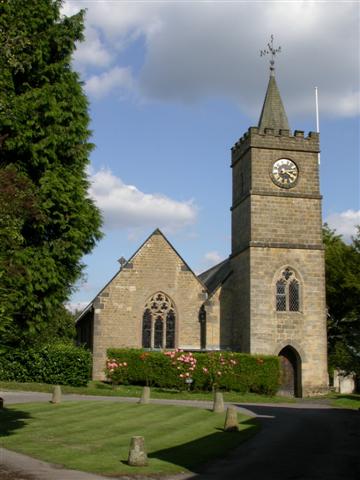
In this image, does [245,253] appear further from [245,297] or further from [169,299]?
[169,299]

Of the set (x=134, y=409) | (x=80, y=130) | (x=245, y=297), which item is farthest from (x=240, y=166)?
(x=80, y=130)

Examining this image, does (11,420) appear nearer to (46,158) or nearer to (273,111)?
(46,158)

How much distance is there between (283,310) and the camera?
3338 centimetres

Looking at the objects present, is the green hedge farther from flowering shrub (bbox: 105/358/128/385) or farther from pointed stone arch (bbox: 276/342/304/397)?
pointed stone arch (bbox: 276/342/304/397)

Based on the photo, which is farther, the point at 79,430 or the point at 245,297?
the point at 245,297

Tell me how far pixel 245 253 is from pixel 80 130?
1963cm

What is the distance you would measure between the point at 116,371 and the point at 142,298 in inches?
242

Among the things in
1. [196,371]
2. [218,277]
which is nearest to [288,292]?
[218,277]

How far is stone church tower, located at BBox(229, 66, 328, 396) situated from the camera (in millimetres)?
32844

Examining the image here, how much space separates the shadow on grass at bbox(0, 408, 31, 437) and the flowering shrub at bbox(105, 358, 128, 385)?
1006 centimetres

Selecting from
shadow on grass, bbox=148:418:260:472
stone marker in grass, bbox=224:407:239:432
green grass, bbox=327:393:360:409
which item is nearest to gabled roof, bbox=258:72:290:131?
green grass, bbox=327:393:360:409

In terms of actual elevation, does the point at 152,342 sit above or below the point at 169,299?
below

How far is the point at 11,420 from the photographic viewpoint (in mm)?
18234

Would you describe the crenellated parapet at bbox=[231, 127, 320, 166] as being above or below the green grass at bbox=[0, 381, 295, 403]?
above
